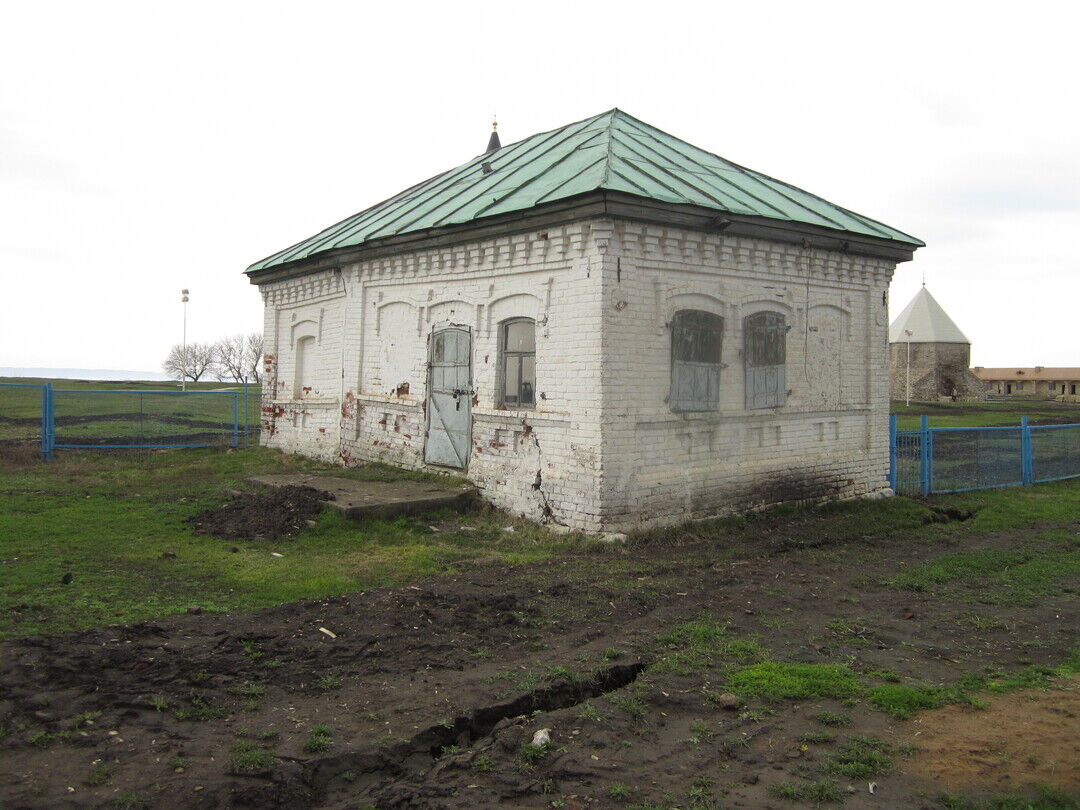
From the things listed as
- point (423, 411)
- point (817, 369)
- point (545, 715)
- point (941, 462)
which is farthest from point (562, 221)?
point (941, 462)

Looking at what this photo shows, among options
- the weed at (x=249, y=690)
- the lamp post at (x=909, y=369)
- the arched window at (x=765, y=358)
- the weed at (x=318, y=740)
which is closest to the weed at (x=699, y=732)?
the weed at (x=318, y=740)

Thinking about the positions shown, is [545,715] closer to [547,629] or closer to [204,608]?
[547,629]

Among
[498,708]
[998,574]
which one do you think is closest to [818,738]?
[498,708]

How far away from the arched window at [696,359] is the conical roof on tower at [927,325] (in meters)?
44.0

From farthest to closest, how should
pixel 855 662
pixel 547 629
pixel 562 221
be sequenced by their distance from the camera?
pixel 562 221, pixel 547 629, pixel 855 662

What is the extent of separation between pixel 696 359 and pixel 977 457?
7825 mm

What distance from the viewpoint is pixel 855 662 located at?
570 centimetres

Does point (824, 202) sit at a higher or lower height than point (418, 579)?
higher

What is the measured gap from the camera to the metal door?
11562 millimetres

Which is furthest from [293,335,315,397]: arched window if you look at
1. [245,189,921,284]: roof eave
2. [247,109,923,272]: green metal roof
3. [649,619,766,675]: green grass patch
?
[649,619,766,675]: green grass patch

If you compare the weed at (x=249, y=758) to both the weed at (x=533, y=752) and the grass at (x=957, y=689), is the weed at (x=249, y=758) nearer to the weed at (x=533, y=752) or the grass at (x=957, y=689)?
the weed at (x=533, y=752)

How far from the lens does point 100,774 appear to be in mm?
3697

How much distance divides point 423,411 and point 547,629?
6.70 m

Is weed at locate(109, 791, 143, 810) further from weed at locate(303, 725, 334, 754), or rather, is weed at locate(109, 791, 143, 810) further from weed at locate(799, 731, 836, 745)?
weed at locate(799, 731, 836, 745)
